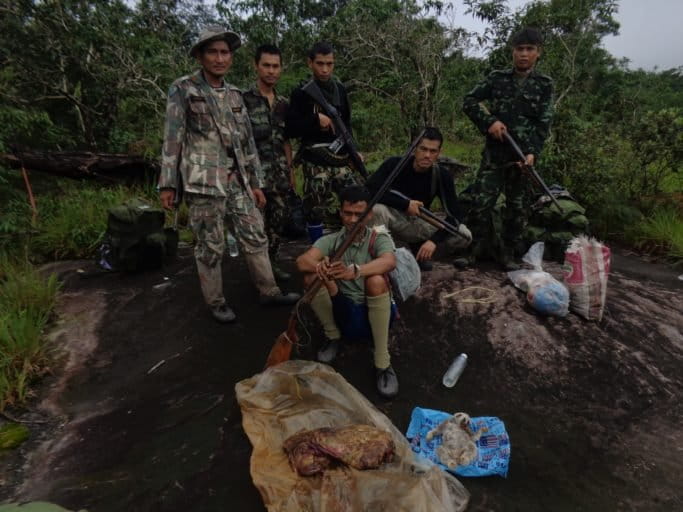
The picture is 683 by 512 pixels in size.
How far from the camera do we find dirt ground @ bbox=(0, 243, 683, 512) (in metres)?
1.94

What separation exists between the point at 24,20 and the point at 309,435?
7.49 meters

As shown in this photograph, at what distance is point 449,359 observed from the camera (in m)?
2.88

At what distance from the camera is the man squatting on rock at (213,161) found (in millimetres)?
2824

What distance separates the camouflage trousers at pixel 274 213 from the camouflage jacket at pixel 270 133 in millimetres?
71

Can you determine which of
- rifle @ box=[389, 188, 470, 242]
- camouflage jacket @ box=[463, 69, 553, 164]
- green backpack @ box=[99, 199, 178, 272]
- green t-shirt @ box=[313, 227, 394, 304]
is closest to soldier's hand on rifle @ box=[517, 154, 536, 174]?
camouflage jacket @ box=[463, 69, 553, 164]

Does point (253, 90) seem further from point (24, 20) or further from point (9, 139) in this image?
point (24, 20)

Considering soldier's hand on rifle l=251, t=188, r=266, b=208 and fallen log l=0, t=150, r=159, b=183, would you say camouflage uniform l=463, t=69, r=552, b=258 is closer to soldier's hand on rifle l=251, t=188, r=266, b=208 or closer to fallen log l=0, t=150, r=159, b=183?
soldier's hand on rifle l=251, t=188, r=266, b=208

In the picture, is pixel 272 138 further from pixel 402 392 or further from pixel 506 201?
pixel 402 392

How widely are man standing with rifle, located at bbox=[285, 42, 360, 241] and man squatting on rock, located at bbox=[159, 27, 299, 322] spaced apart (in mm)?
800

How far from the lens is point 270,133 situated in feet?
12.5

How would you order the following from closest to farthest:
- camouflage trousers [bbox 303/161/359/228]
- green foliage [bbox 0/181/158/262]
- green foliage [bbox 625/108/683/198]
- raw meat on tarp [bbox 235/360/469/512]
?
1. raw meat on tarp [bbox 235/360/469/512]
2. camouflage trousers [bbox 303/161/359/228]
3. green foliage [bbox 0/181/158/262]
4. green foliage [bbox 625/108/683/198]

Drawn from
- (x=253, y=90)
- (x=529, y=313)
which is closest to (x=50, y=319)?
(x=253, y=90)

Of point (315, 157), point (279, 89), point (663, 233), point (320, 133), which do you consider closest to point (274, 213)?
point (315, 157)

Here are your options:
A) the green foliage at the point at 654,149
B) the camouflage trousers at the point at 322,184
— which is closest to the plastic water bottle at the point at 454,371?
the camouflage trousers at the point at 322,184
